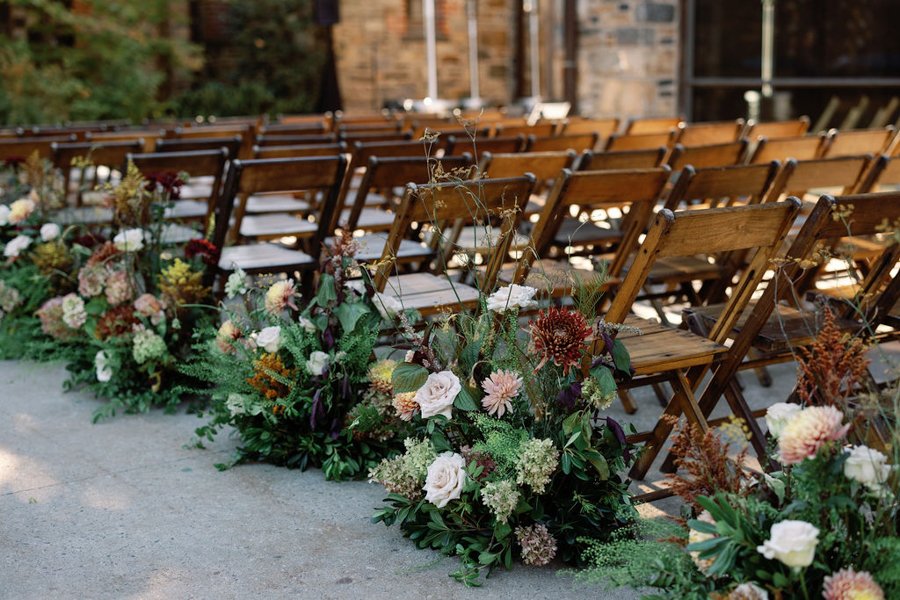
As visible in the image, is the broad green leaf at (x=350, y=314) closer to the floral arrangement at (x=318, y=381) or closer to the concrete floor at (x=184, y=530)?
the floral arrangement at (x=318, y=381)

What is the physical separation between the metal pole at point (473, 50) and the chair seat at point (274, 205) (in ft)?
38.6

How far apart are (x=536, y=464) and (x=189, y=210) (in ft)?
12.9

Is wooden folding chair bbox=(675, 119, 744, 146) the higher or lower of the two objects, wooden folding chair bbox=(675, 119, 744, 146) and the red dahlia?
the lower

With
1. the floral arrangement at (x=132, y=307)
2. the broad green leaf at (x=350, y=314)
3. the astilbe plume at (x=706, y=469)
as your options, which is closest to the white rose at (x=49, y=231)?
the floral arrangement at (x=132, y=307)

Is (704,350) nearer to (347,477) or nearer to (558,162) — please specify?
(347,477)

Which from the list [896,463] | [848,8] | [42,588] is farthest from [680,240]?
[848,8]

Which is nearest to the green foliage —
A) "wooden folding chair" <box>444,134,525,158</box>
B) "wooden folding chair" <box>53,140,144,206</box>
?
"wooden folding chair" <box>53,140,144,206</box>

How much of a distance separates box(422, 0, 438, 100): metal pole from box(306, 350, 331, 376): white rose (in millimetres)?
15021

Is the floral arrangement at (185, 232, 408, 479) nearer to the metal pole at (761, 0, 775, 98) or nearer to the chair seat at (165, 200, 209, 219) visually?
the chair seat at (165, 200, 209, 219)

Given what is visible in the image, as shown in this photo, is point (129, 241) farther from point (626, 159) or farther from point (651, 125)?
point (651, 125)

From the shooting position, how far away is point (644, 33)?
1139cm

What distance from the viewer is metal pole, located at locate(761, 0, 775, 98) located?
1102 cm

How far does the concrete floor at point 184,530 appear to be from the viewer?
2979 mm

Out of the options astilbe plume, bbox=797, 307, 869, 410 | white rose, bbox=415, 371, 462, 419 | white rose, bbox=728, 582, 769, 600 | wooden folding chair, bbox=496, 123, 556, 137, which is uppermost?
astilbe plume, bbox=797, 307, 869, 410
